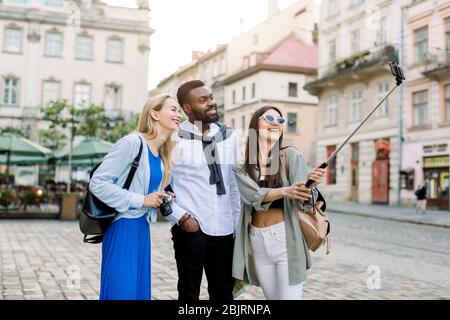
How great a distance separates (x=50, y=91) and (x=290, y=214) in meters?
40.5

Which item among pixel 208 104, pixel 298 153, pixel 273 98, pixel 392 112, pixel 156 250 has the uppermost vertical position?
pixel 273 98

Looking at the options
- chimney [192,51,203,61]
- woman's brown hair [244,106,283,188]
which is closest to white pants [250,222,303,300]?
woman's brown hair [244,106,283,188]

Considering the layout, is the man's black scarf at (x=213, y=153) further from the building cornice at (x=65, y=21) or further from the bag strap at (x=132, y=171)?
the building cornice at (x=65, y=21)

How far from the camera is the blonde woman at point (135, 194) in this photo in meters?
2.95

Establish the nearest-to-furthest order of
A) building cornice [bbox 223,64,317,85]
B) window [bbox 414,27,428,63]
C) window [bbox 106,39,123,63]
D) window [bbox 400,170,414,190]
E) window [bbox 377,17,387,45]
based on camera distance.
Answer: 1. window [bbox 414,27,428,63]
2. window [bbox 400,170,414,190]
3. window [bbox 377,17,387,45]
4. window [bbox 106,39,123,63]
5. building cornice [bbox 223,64,317,85]

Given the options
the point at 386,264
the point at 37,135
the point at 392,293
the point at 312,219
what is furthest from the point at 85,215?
the point at 37,135

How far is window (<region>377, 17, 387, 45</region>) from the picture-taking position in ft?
96.6

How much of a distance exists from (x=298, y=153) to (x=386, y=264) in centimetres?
647

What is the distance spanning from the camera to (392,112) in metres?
28.6

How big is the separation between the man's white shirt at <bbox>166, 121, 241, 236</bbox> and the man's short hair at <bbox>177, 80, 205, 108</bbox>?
0.16 m

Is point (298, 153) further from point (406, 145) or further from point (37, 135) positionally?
point (37, 135)

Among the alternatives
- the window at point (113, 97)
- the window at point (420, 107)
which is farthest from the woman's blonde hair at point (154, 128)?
the window at point (113, 97)

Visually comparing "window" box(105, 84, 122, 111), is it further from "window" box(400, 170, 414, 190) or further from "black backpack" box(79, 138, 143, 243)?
"black backpack" box(79, 138, 143, 243)

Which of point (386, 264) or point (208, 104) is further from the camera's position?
point (386, 264)
